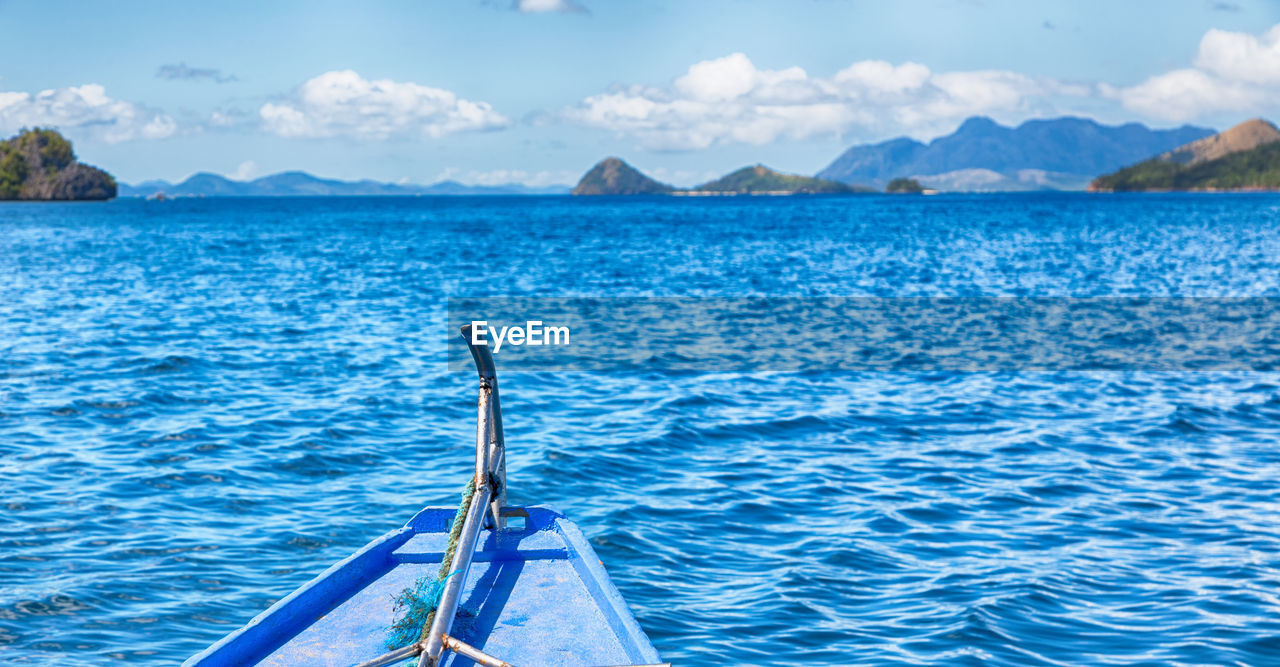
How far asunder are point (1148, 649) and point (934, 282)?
124 ft

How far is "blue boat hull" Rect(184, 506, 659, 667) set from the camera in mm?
5914

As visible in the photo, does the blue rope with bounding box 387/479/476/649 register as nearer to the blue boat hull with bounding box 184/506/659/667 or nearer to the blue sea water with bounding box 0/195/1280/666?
the blue boat hull with bounding box 184/506/659/667

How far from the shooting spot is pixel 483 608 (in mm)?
6691

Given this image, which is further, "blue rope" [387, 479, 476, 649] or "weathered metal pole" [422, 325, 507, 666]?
"blue rope" [387, 479, 476, 649]

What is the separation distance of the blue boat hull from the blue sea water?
5.36 feet

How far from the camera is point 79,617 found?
9.09m

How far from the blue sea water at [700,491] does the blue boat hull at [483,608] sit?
5.36 feet

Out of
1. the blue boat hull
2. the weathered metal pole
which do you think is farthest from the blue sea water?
the weathered metal pole

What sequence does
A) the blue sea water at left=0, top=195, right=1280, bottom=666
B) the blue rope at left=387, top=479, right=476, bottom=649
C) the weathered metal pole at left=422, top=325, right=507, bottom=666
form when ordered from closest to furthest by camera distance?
the weathered metal pole at left=422, top=325, right=507, bottom=666 < the blue rope at left=387, top=479, right=476, bottom=649 < the blue sea water at left=0, top=195, right=1280, bottom=666

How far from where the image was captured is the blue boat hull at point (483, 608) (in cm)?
591

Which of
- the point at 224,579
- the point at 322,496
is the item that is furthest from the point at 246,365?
the point at 224,579

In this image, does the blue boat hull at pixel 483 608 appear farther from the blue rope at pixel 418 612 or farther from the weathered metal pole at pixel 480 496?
the weathered metal pole at pixel 480 496

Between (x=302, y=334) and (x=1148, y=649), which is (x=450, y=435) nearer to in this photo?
(x=1148, y=649)

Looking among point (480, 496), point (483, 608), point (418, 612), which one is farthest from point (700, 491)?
point (418, 612)
